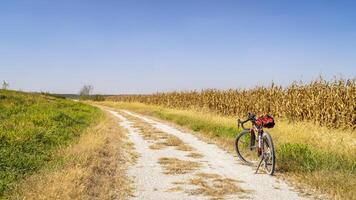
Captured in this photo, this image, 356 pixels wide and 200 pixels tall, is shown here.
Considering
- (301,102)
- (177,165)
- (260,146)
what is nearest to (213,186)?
(260,146)

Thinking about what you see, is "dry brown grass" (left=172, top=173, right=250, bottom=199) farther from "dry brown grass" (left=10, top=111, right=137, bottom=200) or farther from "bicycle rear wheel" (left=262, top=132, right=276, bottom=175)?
"dry brown grass" (left=10, top=111, right=137, bottom=200)

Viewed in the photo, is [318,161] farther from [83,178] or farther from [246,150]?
[83,178]

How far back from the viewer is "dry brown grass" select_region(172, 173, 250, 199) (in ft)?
26.8

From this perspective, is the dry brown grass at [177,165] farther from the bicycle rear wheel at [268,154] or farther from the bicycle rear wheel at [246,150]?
the bicycle rear wheel at [268,154]

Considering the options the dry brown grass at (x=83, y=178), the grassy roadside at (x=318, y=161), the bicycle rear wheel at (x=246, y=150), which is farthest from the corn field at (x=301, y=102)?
the dry brown grass at (x=83, y=178)

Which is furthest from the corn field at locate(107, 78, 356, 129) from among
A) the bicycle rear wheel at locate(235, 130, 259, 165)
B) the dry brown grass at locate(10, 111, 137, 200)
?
the dry brown grass at locate(10, 111, 137, 200)

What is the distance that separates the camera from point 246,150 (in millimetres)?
12656

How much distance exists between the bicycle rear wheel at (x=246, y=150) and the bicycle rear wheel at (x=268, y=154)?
3.48 feet

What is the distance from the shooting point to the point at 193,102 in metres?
41.4

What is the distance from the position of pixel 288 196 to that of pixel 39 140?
9.65 m

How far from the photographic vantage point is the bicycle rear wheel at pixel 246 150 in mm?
11780

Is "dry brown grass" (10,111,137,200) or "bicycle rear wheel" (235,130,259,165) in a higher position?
"bicycle rear wheel" (235,130,259,165)

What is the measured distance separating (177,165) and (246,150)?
252cm

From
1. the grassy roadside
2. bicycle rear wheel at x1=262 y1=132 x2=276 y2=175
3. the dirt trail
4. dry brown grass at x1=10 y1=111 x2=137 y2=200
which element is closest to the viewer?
dry brown grass at x1=10 y1=111 x2=137 y2=200
